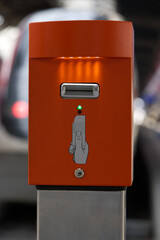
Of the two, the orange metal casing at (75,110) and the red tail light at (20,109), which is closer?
the orange metal casing at (75,110)

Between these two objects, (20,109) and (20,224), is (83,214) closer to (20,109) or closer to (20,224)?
(20,109)

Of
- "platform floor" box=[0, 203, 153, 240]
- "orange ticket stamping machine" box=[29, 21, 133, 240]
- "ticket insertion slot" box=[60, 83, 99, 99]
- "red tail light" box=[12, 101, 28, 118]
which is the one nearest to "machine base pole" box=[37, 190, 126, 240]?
"orange ticket stamping machine" box=[29, 21, 133, 240]

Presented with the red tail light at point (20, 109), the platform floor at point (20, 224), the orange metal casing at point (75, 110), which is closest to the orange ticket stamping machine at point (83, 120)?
the orange metal casing at point (75, 110)

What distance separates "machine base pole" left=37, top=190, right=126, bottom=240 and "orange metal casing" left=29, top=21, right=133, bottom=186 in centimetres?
7

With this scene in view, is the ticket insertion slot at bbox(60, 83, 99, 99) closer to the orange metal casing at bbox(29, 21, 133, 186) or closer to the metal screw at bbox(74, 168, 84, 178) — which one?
the orange metal casing at bbox(29, 21, 133, 186)

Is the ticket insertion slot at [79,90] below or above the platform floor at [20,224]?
above

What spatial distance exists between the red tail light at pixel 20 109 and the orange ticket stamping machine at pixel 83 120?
171cm

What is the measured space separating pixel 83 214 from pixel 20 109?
1.84 m

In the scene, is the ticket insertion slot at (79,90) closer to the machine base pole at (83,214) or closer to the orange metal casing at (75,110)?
the orange metal casing at (75,110)

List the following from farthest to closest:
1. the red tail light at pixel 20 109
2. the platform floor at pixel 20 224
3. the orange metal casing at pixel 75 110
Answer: the red tail light at pixel 20 109
the platform floor at pixel 20 224
the orange metal casing at pixel 75 110

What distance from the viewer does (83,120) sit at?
6.90 ft

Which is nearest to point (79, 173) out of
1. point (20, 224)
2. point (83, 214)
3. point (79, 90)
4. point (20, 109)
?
point (83, 214)

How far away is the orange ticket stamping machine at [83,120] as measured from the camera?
208 cm

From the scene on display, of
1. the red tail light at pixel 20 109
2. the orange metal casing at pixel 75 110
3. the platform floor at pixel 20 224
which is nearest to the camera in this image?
the orange metal casing at pixel 75 110
